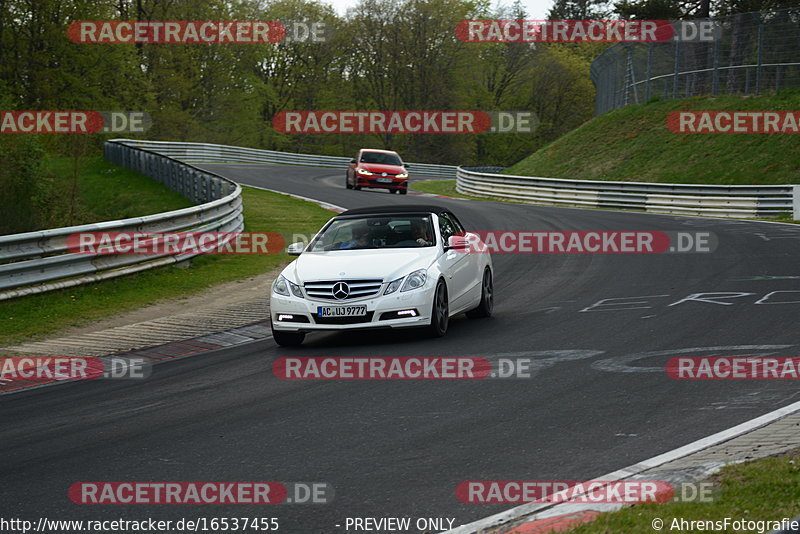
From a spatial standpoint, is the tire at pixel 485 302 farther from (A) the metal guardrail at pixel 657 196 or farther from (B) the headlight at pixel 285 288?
(A) the metal guardrail at pixel 657 196

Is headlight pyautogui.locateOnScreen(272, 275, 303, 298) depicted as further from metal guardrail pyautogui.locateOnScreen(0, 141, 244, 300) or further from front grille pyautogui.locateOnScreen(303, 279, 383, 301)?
metal guardrail pyautogui.locateOnScreen(0, 141, 244, 300)

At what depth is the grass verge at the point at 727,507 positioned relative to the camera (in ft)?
14.4

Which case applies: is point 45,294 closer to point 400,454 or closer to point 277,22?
point 400,454

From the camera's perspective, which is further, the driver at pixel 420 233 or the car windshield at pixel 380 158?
the car windshield at pixel 380 158

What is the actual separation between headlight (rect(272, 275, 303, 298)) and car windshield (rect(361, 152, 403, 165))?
2788cm

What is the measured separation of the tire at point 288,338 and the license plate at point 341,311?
502 millimetres

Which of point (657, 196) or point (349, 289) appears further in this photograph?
point (657, 196)

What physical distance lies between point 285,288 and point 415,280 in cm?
144

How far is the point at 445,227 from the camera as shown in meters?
12.1

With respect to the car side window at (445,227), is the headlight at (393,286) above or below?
below

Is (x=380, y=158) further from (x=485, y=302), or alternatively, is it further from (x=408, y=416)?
(x=408, y=416)

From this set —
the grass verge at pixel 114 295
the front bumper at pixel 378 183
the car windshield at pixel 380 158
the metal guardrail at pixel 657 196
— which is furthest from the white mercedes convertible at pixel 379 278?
the car windshield at pixel 380 158

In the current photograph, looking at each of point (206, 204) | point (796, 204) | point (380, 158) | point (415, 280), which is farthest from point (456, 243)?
point (380, 158)

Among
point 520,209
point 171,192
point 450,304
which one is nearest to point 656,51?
point 520,209
